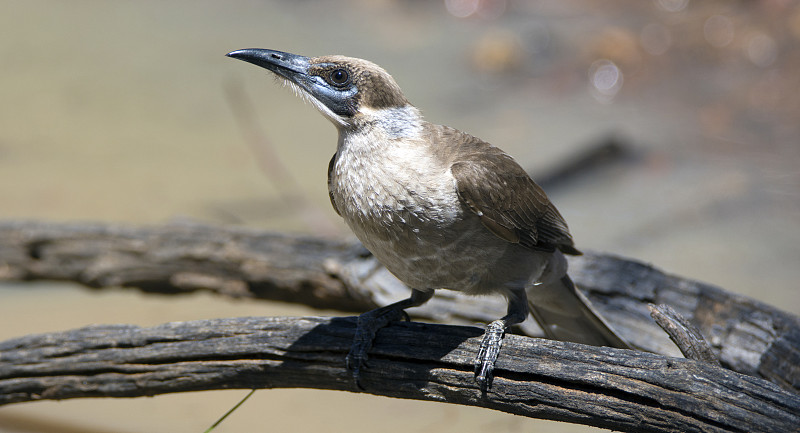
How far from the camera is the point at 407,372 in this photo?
331 cm

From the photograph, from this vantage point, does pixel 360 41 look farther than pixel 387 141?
Yes

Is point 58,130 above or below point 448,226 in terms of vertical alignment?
above

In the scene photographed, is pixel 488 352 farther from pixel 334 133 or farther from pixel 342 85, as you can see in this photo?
pixel 334 133

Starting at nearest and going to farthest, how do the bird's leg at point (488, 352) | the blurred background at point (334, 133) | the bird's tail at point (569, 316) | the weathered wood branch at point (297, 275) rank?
the bird's leg at point (488, 352) → the bird's tail at point (569, 316) → the weathered wood branch at point (297, 275) → the blurred background at point (334, 133)

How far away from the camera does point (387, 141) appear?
10.8 ft

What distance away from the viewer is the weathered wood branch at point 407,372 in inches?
113

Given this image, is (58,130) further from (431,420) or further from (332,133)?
(431,420)

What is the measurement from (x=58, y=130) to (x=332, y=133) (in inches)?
108

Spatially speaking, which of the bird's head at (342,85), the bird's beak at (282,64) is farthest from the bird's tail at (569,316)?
the bird's beak at (282,64)

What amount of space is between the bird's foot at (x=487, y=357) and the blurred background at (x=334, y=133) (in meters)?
1.41

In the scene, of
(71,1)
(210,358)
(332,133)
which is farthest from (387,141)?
(71,1)

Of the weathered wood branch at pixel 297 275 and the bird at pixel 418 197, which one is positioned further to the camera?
the weathered wood branch at pixel 297 275

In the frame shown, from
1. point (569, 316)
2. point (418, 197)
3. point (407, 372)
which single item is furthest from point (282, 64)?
point (569, 316)

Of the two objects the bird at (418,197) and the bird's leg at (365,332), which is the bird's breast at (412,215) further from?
the bird's leg at (365,332)
